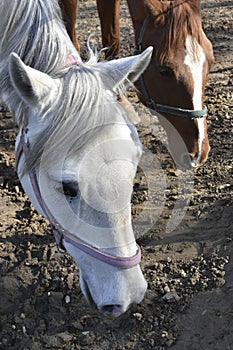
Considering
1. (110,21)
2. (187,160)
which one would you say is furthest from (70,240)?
(110,21)

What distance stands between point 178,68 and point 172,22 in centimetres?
33

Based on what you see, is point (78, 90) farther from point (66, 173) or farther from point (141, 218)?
point (141, 218)

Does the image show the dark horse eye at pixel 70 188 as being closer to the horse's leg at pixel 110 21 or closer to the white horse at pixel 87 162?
the white horse at pixel 87 162

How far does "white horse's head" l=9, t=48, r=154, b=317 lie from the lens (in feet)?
7.59

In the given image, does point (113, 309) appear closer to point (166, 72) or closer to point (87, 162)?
point (87, 162)

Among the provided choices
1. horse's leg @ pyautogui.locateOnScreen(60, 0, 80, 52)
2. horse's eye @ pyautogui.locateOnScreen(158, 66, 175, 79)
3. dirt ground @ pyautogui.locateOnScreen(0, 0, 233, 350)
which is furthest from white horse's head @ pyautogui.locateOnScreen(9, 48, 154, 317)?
horse's leg @ pyautogui.locateOnScreen(60, 0, 80, 52)

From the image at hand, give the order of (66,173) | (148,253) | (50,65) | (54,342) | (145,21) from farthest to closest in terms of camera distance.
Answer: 1. (145,21)
2. (148,253)
3. (54,342)
4. (50,65)
5. (66,173)

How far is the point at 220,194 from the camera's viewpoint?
13.3ft

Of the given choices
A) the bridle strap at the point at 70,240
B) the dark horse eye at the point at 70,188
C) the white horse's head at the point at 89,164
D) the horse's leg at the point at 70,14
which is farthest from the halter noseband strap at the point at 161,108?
the dark horse eye at the point at 70,188

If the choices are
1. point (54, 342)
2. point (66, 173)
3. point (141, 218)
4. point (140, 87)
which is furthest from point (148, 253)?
point (66, 173)

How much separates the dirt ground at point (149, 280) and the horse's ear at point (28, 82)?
4.45 feet

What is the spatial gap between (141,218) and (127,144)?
5.15 ft

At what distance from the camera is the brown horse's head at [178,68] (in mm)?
3646

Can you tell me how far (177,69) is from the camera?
364 centimetres
